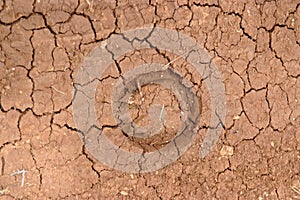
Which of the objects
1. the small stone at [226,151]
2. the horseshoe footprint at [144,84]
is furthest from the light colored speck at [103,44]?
the small stone at [226,151]

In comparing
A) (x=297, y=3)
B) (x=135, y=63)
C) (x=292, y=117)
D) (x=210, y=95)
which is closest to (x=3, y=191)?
(x=135, y=63)

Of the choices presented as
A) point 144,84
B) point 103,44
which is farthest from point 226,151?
point 103,44

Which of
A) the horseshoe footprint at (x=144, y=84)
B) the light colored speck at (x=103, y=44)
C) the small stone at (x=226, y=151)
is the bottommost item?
the small stone at (x=226, y=151)

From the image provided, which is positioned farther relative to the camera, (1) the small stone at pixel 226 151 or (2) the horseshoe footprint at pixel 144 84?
(1) the small stone at pixel 226 151

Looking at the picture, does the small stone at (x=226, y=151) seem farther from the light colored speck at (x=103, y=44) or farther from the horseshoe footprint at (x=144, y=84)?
the light colored speck at (x=103, y=44)

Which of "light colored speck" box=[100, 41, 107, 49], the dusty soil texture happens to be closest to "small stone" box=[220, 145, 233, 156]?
the dusty soil texture

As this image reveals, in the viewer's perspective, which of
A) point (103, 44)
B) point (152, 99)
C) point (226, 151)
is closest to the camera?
point (103, 44)

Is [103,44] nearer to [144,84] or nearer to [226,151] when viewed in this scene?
[144,84]

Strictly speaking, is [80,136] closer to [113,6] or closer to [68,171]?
[68,171]
